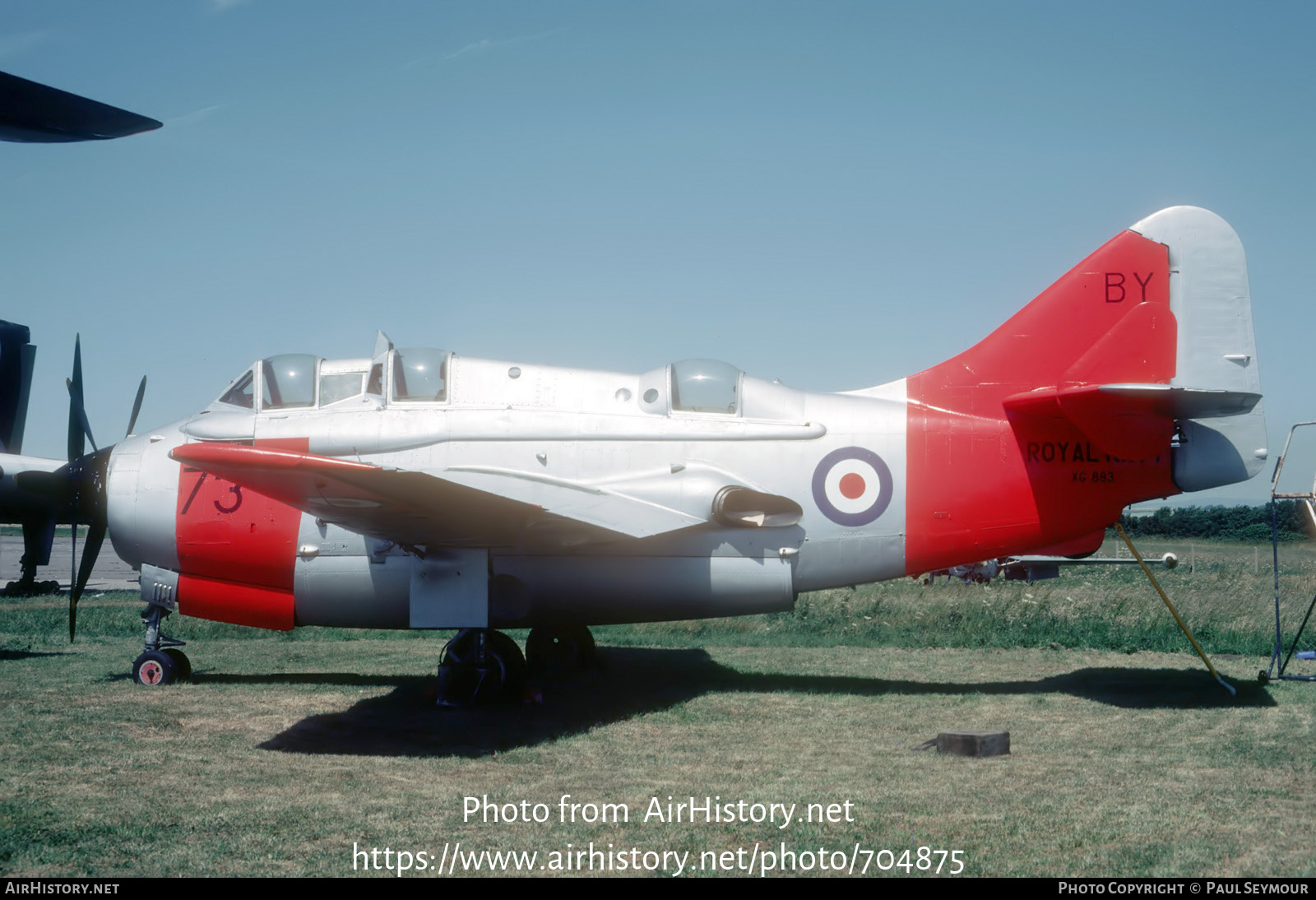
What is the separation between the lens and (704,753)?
816cm

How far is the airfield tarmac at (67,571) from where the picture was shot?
29125mm

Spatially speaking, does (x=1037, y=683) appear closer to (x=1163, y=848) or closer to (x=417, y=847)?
(x=1163, y=848)

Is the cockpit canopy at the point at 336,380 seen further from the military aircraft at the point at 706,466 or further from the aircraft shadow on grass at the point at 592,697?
the aircraft shadow on grass at the point at 592,697

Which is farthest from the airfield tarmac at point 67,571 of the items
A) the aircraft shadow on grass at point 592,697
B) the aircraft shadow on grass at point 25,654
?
the aircraft shadow on grass at point 592,697

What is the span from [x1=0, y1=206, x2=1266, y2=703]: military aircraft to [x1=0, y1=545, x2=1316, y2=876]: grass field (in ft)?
4.04

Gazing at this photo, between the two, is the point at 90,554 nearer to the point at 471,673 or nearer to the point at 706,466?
the point at 471,673

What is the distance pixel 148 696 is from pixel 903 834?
333 inches

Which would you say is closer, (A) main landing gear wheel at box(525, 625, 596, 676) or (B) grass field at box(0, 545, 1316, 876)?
(B) grass field at box(0, 545, 1316, 876)

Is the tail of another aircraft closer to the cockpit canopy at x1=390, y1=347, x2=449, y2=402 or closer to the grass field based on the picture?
the grass field

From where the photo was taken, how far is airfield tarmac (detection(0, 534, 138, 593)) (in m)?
29.1

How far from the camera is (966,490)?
1037 centimetres

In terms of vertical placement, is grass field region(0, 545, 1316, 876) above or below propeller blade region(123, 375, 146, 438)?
below

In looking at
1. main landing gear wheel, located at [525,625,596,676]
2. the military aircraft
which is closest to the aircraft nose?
the military aircraft

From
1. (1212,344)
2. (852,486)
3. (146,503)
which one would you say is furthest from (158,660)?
(1212,344)
